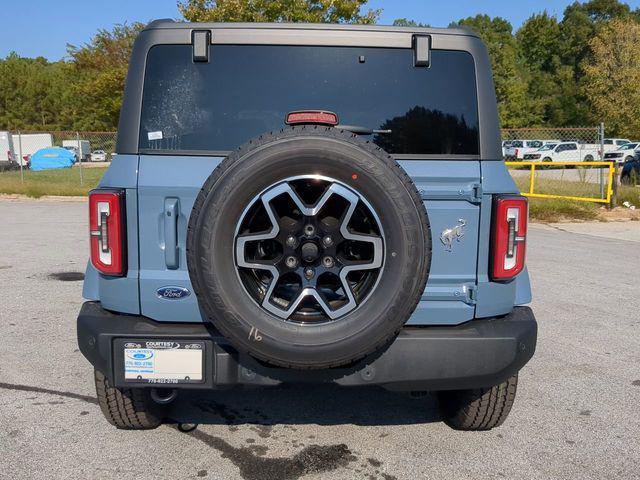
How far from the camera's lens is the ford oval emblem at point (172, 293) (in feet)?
8.63

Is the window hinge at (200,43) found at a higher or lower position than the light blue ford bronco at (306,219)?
higher

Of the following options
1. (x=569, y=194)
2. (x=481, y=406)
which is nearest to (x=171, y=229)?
(x=481, y=406)

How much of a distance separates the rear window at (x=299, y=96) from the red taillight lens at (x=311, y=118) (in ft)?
0.54

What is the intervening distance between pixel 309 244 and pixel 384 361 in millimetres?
636

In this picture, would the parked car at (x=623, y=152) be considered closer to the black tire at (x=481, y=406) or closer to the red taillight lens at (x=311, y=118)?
the black tire at (x=481, y=406)

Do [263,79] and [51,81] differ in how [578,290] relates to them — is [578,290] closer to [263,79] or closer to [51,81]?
[263,79]

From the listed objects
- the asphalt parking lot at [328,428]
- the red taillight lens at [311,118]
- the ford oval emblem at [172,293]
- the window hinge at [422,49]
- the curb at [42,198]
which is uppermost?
the window hinge at [422,49]

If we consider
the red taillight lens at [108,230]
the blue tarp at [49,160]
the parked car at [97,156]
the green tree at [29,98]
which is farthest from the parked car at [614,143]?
the green tree at [29,98]

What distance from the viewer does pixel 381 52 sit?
2766 millimetres

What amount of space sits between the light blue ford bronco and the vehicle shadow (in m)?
0.67

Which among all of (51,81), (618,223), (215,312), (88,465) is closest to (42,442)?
(88,465)

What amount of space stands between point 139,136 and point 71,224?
10.3 m

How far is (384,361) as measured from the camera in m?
2.56

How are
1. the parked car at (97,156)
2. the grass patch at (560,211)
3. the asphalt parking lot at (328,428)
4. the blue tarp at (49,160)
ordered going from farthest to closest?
1. the parked car at (97,156)
2. the blue tarp at (49,160)
3. the grass patch at (560,211)
4. the asphalt parking lot at (328,428)
